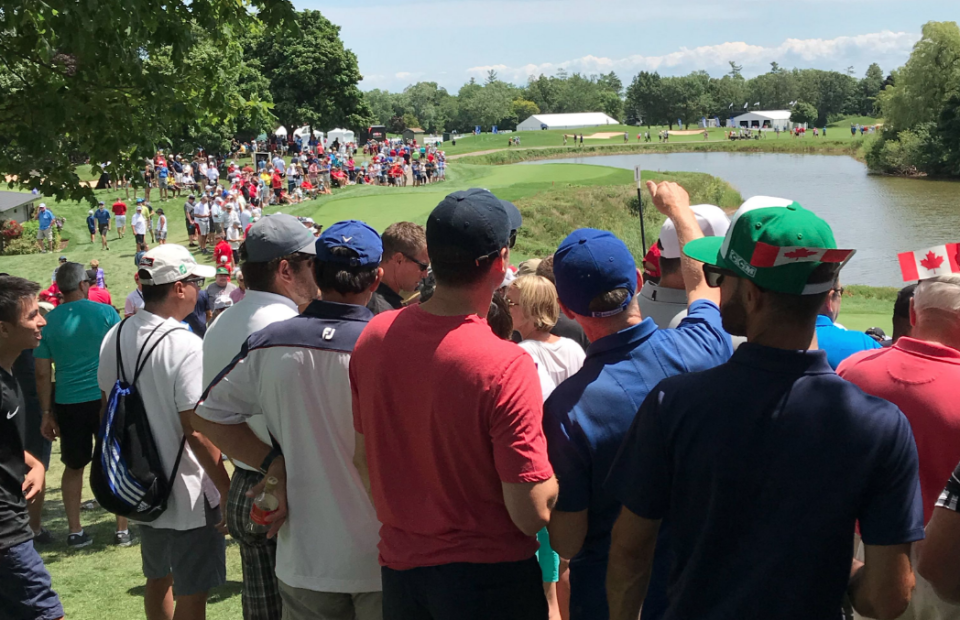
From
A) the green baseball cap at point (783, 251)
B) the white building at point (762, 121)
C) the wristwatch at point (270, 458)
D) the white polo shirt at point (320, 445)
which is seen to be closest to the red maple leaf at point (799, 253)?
the green baseball cap at point (783, 251)

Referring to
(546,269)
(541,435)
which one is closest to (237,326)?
(541,435)

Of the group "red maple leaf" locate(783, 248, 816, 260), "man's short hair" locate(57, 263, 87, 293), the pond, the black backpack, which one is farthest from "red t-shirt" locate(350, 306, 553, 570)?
the pond

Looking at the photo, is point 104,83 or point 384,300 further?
point 104,83

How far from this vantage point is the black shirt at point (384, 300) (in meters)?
4.93

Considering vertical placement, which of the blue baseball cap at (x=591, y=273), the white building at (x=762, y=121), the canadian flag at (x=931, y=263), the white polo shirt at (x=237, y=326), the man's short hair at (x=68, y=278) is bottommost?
the white building at (x=762, y=121)

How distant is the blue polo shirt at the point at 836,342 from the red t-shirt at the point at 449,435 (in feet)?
6.13

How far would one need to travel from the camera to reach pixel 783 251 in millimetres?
2033

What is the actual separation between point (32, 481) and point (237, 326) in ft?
4.97

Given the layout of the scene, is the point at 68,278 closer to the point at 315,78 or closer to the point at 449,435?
the point at 449,435

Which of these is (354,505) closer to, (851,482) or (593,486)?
(593,486)

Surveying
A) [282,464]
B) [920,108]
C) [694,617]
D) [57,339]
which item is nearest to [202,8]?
[57,339]

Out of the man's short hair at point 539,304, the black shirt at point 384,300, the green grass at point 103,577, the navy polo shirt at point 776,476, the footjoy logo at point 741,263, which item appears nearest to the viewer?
the navy polo shirt at point 776,476

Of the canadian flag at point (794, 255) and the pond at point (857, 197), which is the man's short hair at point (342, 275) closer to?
the canadian flag at point (794, 255)

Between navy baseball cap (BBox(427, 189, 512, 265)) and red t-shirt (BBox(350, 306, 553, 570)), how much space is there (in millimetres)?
214
